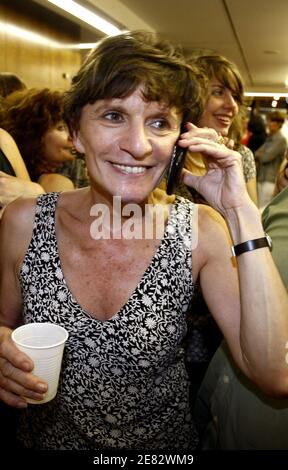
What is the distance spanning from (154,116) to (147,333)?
1.90 feet

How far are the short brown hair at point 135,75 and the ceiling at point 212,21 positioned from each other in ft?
7.89

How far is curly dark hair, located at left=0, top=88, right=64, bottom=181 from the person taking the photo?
7.50 feet

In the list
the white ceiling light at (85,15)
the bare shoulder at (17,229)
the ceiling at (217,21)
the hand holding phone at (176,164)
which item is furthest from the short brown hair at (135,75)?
the ceiling at (217,21)

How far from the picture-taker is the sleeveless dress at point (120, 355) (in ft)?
3.78

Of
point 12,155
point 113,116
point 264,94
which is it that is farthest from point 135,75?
point 264,94

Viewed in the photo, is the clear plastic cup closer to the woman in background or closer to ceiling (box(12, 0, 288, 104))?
the woman in background

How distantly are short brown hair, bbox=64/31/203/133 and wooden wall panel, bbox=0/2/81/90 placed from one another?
3.24 meters

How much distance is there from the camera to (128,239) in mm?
1298

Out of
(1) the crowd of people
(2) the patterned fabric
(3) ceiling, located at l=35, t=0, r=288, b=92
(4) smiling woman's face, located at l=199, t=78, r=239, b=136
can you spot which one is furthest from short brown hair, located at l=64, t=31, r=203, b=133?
(3) ceiling, located at l=35, t=0, r=288, b=92

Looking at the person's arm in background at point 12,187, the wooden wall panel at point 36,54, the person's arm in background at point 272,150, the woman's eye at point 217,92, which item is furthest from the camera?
the person's arm in background at point 272,150

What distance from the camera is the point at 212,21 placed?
521cm

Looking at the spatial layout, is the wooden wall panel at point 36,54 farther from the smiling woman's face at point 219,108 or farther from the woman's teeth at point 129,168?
the woman's teeth at point 129,168
